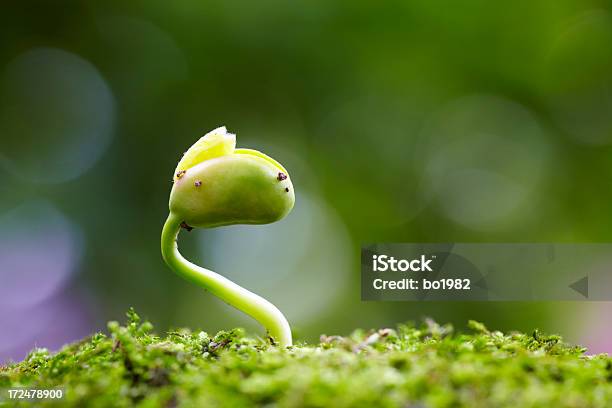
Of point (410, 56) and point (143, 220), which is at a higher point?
point (410, 56)

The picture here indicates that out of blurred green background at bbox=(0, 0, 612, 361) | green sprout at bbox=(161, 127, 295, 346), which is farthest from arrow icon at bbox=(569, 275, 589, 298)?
blurred green background at bbox=(0, 0, 612, 361)

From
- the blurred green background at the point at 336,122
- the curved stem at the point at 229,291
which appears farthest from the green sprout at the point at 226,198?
the blurred green background at the point at 336,122

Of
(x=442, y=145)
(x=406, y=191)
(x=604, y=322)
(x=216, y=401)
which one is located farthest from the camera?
(x=442, y=145)

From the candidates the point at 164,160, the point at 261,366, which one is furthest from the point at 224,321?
the point at 261,366

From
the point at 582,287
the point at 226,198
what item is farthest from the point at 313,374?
the point at 582,287

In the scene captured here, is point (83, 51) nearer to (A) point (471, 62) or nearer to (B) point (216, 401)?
(A) point (471, 62)

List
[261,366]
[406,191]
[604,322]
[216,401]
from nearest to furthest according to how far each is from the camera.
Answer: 1. [216,401]
2. [261,366]
3. [604,322]
4. [406,191]

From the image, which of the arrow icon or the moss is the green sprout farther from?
the arrow icon
